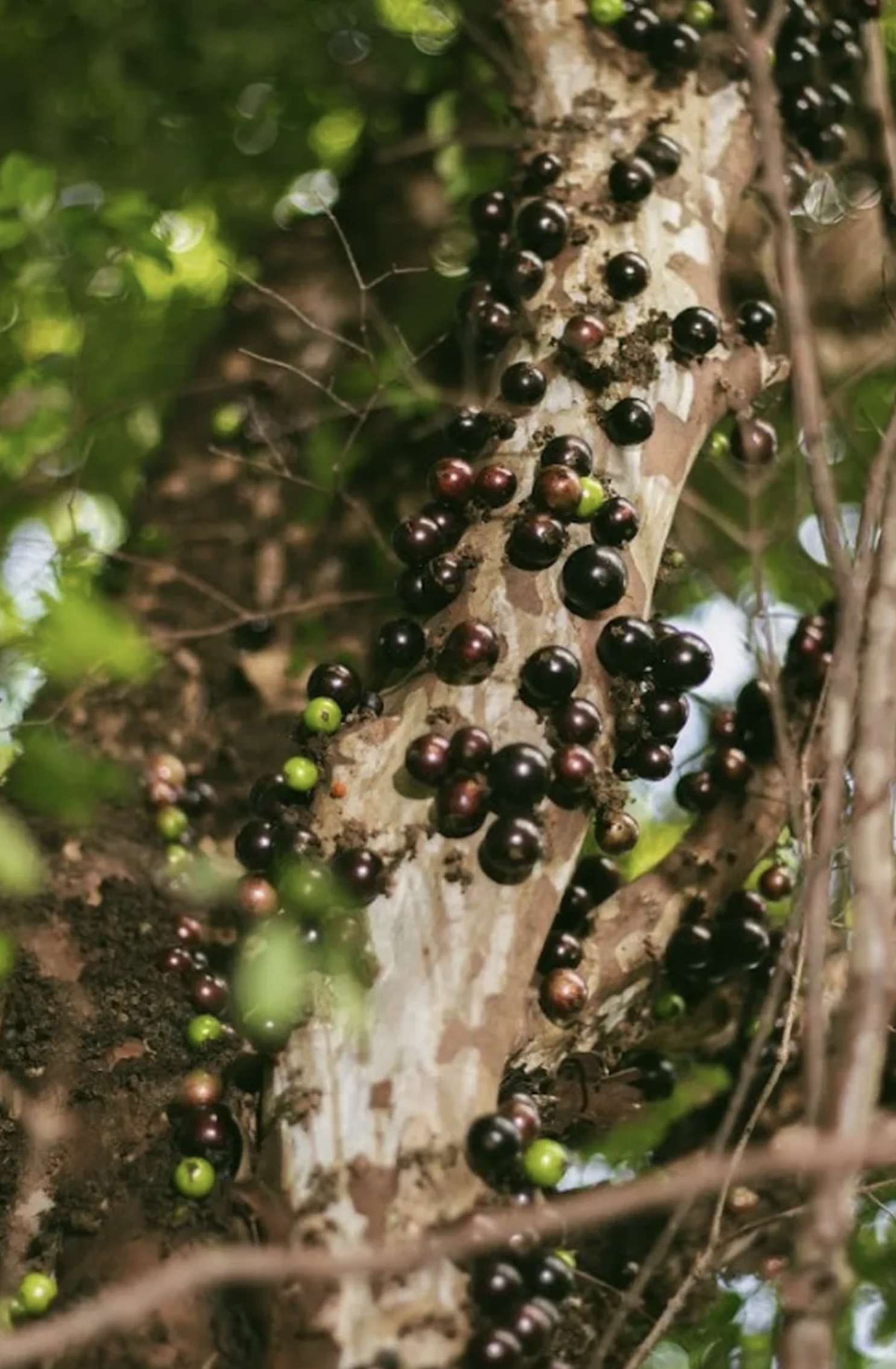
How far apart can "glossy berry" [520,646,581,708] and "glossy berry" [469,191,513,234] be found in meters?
1.48

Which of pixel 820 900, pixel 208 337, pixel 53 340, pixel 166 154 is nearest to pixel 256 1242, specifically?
pixel 820 900

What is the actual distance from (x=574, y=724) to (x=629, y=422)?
76 cm

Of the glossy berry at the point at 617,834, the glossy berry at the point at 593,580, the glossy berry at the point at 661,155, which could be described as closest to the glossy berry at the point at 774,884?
the glossy berry at the point at 617,834

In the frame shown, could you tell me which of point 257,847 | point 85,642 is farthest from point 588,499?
point 85,642

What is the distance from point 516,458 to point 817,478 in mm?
1035

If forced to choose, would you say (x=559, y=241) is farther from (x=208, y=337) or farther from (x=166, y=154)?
(x=166, y=154)

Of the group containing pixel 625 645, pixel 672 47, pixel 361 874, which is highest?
pixel 672 47

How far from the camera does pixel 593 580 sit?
2855 millimetres

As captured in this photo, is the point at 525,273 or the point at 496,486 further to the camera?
the point at 525,273

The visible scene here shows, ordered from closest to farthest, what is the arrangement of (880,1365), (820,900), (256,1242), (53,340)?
(820,900), (256,1242), (880,1365), (53,340)

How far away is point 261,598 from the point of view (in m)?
4.32

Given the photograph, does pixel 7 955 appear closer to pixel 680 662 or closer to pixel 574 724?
pixel 574 724

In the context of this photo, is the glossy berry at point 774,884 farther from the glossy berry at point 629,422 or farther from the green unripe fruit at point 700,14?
the green unripe fruit at point 700,14

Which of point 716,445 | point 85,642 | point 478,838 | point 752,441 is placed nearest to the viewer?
point 478,838
